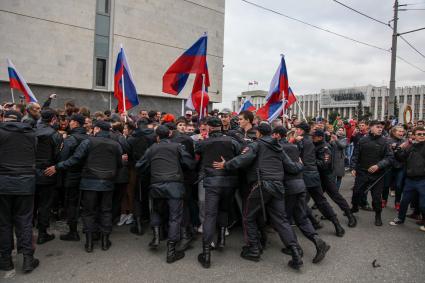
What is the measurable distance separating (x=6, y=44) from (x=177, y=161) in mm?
14846

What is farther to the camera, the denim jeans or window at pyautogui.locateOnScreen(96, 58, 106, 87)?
window at pyautogui.locateOnScreen(96, 58, 106, 87)

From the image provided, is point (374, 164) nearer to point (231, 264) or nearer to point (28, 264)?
point (231, 264)

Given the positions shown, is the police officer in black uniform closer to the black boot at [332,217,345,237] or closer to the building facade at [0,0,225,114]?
the black boot at [332,217,345,237]

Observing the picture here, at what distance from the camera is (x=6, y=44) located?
15.7 metres

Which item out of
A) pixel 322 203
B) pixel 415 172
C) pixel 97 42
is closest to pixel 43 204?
pixel 322 203

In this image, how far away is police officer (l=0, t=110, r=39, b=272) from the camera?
4.23 meters

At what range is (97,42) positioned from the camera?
18641 mm

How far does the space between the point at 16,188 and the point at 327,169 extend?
16.7 feet

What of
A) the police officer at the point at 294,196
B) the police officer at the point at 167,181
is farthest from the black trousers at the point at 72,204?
the police officer at the point at 294,196

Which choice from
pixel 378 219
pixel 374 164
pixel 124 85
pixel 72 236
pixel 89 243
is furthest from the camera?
pixel 124 85

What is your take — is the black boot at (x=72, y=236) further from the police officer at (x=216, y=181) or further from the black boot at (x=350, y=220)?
the black boot at (x=350, y=220)

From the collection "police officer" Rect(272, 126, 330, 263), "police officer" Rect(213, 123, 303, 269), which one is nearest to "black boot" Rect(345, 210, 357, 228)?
"police officer" Rect(272, 126, 330, 263)

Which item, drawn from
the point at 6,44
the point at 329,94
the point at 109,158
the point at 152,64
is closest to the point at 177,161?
the point at 109,158

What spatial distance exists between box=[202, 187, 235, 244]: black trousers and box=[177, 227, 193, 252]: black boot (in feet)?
1.93
